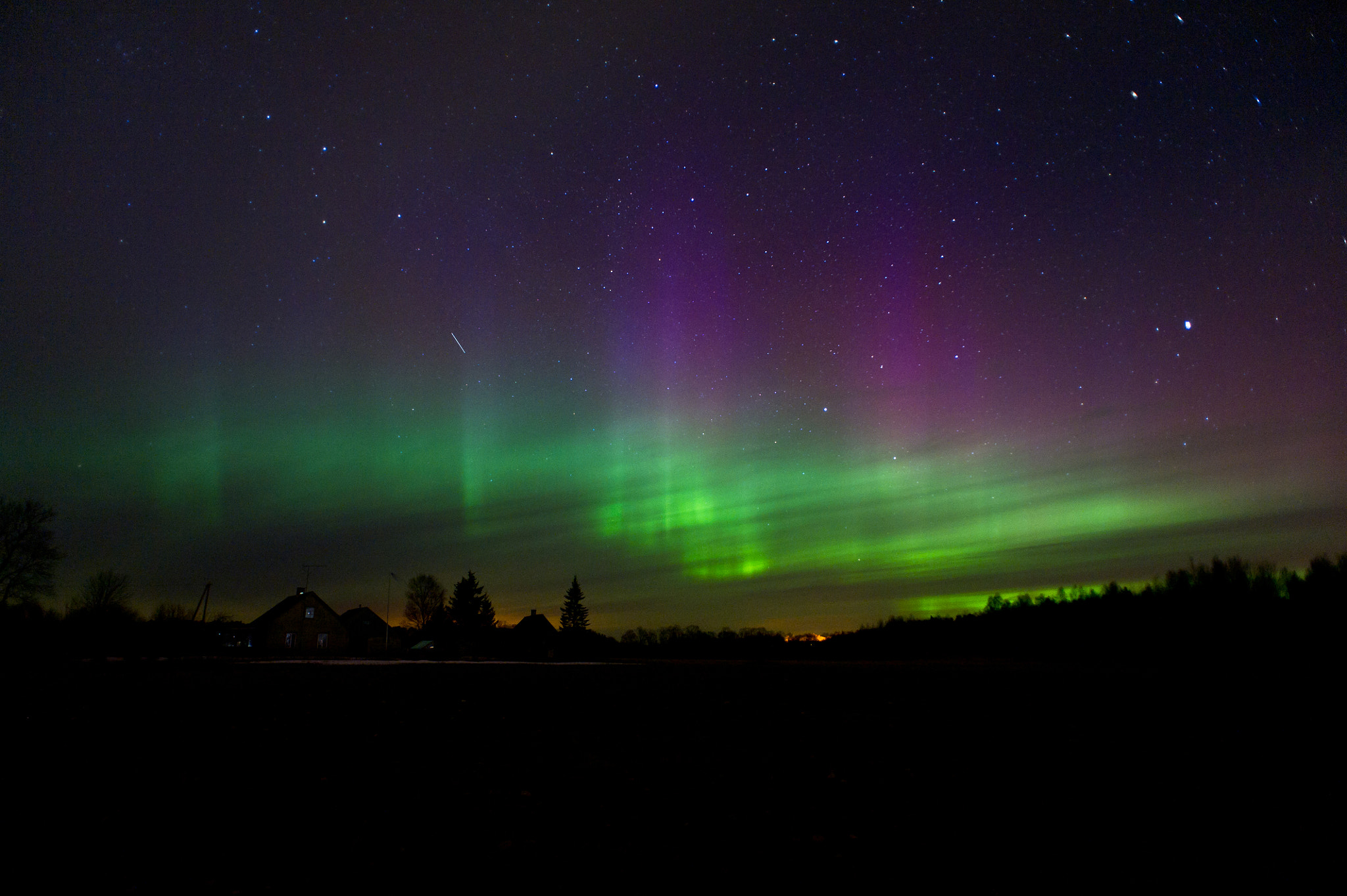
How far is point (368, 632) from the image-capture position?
96.2 metres

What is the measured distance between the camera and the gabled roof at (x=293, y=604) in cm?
7869

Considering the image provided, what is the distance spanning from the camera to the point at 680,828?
885 cm

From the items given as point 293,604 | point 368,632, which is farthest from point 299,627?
point 368,632

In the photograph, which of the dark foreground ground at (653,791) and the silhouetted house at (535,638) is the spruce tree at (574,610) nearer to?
the silhouetted house at (535,638)

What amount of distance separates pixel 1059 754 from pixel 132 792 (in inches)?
583

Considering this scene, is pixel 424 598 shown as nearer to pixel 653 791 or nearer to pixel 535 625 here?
pixel 535 625

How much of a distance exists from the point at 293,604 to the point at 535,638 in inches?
1078

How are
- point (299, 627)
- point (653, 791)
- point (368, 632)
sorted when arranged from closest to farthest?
1. point (653, 791)
2. point (299, 627)
3. point (368, 632)

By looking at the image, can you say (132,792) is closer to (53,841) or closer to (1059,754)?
(53,841)

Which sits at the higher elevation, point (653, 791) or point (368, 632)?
point (653, 791)

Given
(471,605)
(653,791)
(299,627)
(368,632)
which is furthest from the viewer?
(471,605)

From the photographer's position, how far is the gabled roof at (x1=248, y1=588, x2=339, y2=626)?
78.7 metres

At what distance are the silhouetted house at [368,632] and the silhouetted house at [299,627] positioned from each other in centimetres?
228

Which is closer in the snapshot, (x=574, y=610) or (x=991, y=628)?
(x=991, y=628)
